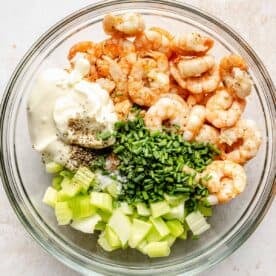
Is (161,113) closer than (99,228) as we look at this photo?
Yes

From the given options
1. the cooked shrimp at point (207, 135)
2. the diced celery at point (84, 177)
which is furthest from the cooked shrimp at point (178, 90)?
the diced celery at point (84, 177)

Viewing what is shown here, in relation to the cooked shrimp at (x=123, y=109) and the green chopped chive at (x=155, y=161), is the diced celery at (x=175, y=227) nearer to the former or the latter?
the green chopped chive at (x=155, y=161)

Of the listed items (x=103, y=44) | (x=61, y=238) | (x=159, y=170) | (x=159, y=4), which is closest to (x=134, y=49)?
(x=103, y=44)

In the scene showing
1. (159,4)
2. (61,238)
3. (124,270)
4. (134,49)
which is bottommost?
(124,270)

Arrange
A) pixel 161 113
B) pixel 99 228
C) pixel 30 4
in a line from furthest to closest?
pixel 30 4, pixel 99 228, pixel 161 113

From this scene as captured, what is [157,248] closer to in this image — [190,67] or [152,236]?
[152,236]

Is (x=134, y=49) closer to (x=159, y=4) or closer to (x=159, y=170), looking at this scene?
(x=159, y=4)

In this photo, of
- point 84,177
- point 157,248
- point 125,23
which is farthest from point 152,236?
point 125,23
